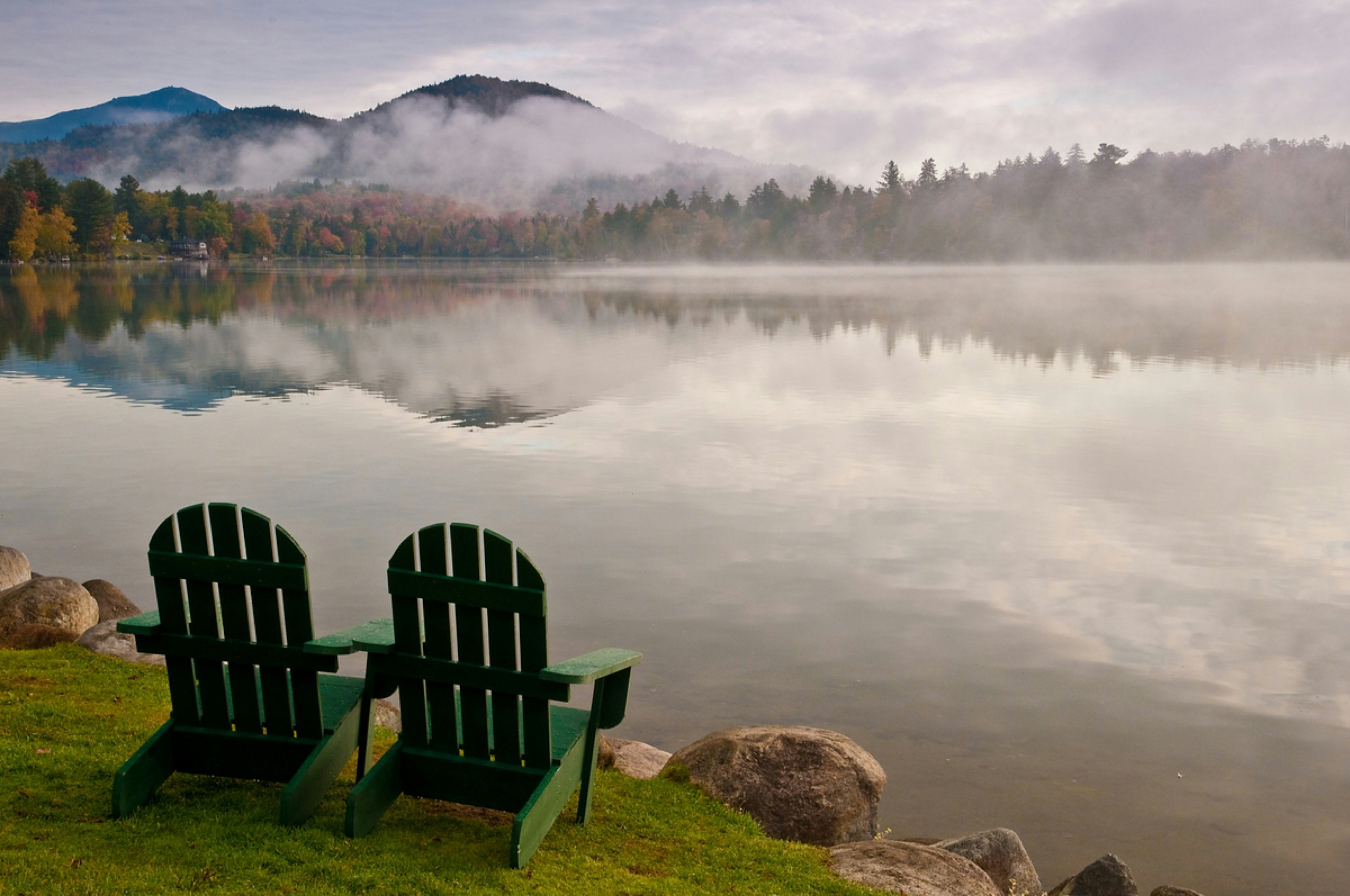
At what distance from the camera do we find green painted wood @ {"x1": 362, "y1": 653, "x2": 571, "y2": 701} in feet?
17.8

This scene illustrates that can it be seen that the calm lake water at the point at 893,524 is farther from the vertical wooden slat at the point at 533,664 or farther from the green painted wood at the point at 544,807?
the vertical wooden slat at the point at 533,664

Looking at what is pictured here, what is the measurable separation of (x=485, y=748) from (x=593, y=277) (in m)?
125

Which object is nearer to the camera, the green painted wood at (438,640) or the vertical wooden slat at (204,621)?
the green painted wood at (438,640)

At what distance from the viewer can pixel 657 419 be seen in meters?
23.8

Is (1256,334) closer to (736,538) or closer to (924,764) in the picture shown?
(736,538)

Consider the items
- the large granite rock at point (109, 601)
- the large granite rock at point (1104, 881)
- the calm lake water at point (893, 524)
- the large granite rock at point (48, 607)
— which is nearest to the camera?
the large granite rock at point (1104, 881)

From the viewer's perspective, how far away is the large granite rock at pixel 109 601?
434 inches

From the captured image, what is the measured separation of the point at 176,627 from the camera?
587 centimetres

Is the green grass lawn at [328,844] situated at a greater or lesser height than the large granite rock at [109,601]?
greater

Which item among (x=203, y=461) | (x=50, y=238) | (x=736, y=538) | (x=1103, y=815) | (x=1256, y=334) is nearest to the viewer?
(x=1103, y=815)

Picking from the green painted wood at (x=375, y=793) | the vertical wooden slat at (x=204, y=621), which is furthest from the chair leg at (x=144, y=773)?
the green painted wood at (x=375, y=793)

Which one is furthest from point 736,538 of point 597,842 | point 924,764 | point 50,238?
point 50,238

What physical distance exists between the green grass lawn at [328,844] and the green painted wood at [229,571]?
1.24m

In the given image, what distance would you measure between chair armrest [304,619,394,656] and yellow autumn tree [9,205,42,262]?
18242cm
